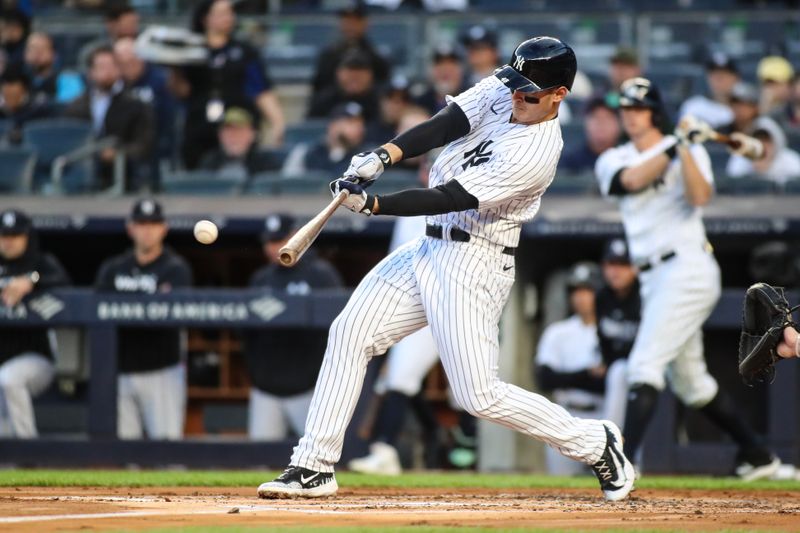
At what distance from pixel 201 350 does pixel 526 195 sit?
441cm

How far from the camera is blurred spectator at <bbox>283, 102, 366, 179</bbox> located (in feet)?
29.8

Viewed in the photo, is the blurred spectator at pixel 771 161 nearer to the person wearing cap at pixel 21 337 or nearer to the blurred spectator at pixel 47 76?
the person wearing cap at pixel 21 337

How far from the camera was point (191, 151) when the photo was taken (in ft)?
32.3

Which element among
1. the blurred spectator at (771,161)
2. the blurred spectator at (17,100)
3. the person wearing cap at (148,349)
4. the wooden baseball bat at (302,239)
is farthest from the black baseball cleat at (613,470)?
the blurred spectator at (17,100)

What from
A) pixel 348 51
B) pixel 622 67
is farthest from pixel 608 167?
pixel 348 51

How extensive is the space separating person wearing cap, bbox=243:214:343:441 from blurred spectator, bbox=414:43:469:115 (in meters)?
1.75

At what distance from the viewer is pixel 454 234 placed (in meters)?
4.86

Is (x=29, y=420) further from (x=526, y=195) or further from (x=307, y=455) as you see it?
(x=526, y=195)

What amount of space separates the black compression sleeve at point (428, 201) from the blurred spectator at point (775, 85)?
5.32 m

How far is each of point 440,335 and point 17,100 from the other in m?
6.68

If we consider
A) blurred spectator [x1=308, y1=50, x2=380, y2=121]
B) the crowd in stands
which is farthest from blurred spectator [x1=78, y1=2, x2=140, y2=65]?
blurred spectator [x1=308, y1=50, x2=380, y2=121]

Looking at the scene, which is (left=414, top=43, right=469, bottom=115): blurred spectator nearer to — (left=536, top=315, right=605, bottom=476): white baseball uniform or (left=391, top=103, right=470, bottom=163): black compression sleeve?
(left=536, top=315, right=605, bottom=476): white baseball uniform

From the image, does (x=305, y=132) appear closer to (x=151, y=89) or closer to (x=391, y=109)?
(x=391, y=109)

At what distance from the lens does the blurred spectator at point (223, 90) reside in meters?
9.81
